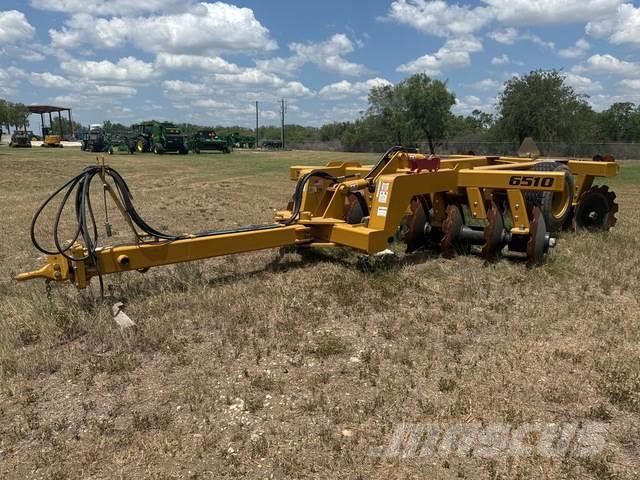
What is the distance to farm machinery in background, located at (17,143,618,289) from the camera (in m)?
4.57

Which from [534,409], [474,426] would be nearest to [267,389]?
[474,426]

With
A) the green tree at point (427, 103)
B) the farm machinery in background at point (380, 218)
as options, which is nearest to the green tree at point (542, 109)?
the green tree at point (427, 103)

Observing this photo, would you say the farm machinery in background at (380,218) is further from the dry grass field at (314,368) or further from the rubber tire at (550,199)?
the dry grass field at (314,368)

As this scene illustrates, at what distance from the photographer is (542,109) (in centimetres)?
4328

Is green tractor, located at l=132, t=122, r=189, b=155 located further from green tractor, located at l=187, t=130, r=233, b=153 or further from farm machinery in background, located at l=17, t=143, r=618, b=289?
farm machinery in background, located at l=17, t=143, r=618, b=289

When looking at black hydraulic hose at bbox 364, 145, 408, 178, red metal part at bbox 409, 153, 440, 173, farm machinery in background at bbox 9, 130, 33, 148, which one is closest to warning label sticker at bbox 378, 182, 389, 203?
red metal part at bbox 409, 153, 440, 173

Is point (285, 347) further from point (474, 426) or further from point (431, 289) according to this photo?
point (431, 289)

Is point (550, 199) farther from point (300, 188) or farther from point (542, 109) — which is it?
point (542, 109)

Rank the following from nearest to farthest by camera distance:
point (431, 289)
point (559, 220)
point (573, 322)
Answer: point (573, 322)
point (431, 289)
point (559, 220)

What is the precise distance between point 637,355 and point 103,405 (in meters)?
3.55

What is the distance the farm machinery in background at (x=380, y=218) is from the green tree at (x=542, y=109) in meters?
39.2

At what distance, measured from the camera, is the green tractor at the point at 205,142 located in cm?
4144

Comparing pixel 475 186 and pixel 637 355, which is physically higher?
pixel 475 186

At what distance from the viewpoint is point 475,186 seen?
631 centimetres
